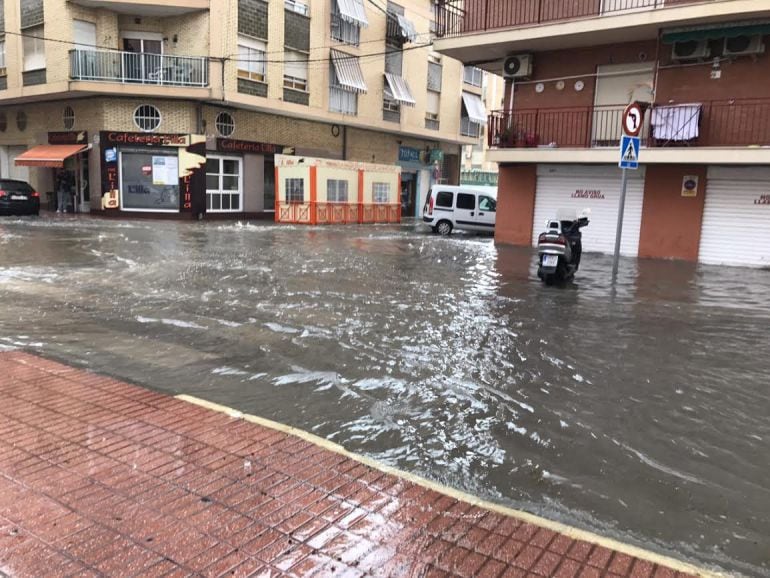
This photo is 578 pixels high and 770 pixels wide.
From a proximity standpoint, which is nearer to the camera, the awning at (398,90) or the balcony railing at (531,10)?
the balcony railing at (531,10)

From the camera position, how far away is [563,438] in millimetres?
4469

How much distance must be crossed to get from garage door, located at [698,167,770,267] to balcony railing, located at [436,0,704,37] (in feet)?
13.9

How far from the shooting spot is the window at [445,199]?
928 inches

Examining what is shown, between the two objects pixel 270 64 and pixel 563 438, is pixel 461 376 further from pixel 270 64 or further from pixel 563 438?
pixel 270 64

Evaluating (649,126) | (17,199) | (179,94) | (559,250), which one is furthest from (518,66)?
(17,199)

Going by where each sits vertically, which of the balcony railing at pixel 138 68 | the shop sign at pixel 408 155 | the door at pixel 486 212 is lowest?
the door at pixel 486 212

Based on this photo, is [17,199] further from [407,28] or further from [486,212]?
[407,28]

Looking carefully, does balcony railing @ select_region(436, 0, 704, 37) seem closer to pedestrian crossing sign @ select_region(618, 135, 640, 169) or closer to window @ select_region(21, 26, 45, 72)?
pedestrian crossing sign @ select_region(618, 135, 640, 169)

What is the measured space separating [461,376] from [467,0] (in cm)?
1519

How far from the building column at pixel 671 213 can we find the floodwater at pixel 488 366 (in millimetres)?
3690

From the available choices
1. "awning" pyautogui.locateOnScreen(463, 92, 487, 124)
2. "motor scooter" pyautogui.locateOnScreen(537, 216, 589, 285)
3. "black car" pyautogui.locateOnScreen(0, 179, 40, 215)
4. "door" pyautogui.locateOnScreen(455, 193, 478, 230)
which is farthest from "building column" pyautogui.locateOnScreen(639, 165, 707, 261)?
"awning" pyautogui.locateOnScreen(463, 92, 487, 124)

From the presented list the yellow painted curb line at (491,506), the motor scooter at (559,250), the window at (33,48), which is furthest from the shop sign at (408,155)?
the yellow painted curb line at (491,506)

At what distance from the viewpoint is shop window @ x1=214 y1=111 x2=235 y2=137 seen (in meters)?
26.8

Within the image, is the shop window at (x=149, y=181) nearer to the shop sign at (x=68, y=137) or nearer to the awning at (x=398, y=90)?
the shop sign at (x=68, y=137)
